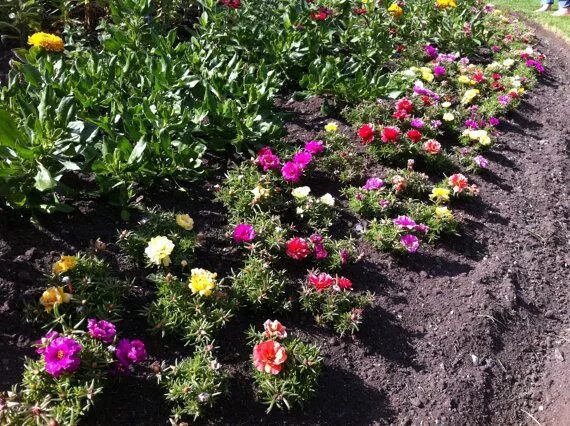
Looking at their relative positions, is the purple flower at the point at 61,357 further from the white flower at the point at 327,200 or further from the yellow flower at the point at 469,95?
the yellow flower at the point at 469,95

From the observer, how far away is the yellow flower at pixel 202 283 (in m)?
2.64

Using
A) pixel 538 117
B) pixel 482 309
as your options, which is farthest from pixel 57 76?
pixel 538 117

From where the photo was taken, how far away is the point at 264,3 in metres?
5.62

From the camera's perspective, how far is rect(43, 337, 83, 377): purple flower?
2131 millimetres

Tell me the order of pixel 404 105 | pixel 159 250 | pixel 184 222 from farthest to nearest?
pixel 404 105 → pixel 184 222 → pixel 159 250

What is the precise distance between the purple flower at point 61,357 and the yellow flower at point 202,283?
0.64 meters

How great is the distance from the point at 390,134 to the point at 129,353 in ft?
8.88

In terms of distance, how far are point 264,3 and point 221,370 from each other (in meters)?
4.29

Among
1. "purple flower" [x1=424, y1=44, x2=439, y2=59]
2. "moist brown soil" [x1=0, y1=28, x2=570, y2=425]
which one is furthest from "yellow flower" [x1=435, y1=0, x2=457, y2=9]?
"moist brown soil" [x1=0, y1=28, x2=570, y2=425]

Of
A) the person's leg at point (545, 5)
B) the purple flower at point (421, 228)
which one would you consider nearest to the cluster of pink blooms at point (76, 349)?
the purple flower at point (421, 228)

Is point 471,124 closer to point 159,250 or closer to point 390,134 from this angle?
point 390,134

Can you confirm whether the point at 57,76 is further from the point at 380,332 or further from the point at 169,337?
the point at 380,332

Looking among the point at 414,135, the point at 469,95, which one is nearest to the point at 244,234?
the point at 414,135

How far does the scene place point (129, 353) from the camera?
7.66 ft
